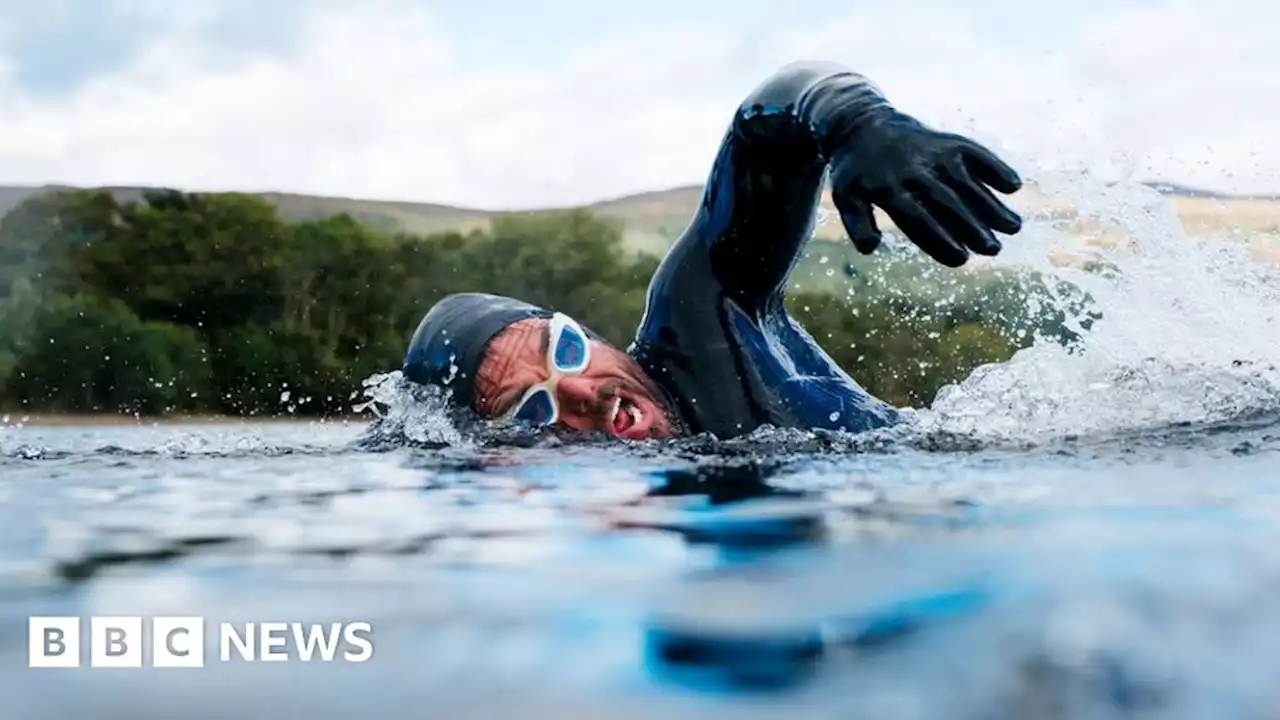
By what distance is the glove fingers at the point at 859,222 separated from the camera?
2.45 metres

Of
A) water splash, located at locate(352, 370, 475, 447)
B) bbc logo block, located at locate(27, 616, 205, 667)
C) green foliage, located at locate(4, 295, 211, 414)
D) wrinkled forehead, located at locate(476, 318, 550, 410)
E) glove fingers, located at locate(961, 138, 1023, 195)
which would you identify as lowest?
green foliage, located at locate(4, 295, 211, 414)

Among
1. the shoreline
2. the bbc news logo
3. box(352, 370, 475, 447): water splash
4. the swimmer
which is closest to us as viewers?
the bbc news logo

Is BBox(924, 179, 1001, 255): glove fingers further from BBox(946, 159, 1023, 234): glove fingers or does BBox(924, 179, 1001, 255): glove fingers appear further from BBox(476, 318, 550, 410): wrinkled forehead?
BBox(476, 318, 550, 410): wrinkled forehead

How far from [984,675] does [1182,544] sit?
55 cm

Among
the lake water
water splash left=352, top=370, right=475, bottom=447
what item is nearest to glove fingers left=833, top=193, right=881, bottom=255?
the lake water

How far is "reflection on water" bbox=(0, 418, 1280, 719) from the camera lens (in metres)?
1.07

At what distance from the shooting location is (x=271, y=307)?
2139 centimetres

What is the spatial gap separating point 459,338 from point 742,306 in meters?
0.67

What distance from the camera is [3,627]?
134 cm

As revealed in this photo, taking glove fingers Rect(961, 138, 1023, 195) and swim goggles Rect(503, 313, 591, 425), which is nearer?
glove fingers Rect(961, 138, 1023, 195)

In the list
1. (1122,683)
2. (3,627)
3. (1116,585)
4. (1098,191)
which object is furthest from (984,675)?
(1098,191)

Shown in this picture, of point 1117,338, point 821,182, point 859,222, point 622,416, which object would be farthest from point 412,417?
point 1117,338

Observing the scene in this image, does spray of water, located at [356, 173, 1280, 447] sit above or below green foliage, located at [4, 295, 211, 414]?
above

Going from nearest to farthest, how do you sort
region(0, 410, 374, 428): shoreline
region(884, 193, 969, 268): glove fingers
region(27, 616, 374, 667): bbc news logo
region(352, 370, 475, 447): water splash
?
region(27, 616, 374, 667): bbc news logo, region(884, 193, 969, 268): glove fingers, region(352, 370, 475, 447): water splash, region(0, 410, 374, 428): shoreline
